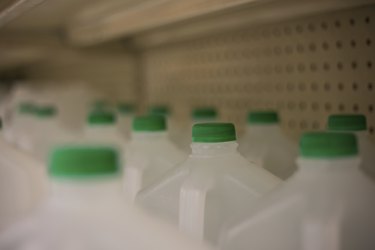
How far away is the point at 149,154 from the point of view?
97 centimetres

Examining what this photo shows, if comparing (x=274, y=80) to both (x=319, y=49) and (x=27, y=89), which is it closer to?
(x=319, y=49)

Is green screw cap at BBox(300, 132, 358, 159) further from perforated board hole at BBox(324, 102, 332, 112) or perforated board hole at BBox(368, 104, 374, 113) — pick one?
perforated board hole at BBox(324, 102, 332, 112)

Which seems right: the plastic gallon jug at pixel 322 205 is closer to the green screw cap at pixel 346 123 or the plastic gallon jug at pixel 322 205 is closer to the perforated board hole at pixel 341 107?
the green screw cap at pixel 346 123

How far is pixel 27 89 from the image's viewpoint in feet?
6.27

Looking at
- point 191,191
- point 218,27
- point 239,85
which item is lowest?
point 191,191

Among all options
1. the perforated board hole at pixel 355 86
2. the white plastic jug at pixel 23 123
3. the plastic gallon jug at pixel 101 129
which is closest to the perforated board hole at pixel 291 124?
the perforated board hole at pixel 355 86

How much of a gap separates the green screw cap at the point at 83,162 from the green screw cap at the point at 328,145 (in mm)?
219

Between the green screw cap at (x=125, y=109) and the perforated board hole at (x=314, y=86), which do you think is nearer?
the perforated board hole at (x=314, y=86)

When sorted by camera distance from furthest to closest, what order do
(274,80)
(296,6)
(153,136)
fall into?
1. (274,80)
2. (296,6)
3. (153,136)

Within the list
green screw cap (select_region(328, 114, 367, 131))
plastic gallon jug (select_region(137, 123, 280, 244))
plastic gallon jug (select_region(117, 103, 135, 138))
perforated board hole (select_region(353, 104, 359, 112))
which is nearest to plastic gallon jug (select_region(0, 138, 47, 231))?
plastic gallon jug (select_region(137, 123, 280, 244))

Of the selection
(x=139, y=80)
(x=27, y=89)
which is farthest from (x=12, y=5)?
(x=139, y=80)

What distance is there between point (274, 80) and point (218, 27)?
247 mm

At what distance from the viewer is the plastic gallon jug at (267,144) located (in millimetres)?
1006

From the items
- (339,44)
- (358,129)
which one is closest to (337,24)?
(339,44)
